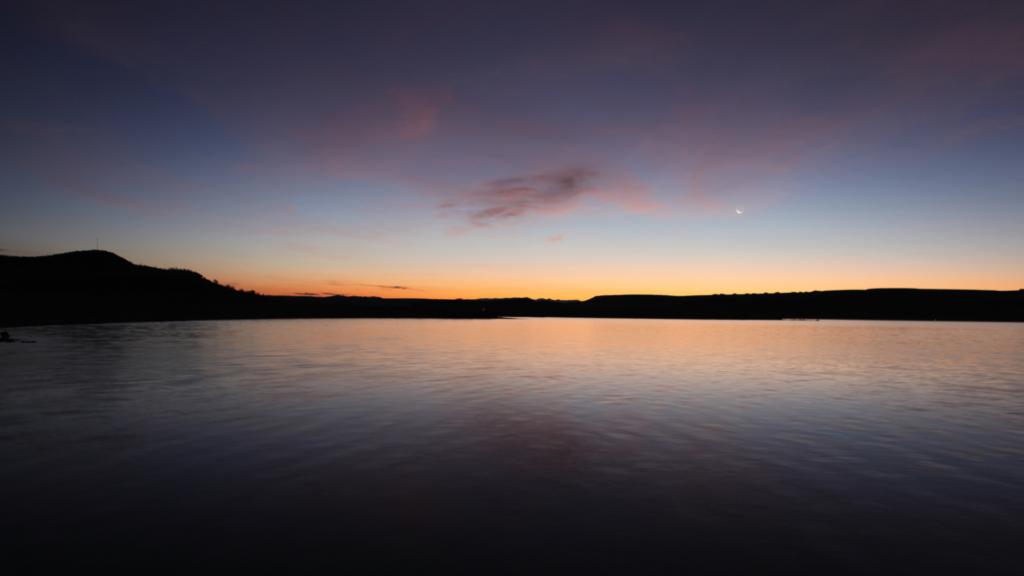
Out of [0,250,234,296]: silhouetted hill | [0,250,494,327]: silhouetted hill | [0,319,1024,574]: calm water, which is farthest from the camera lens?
[0,250,234,296]: silhouetted hill

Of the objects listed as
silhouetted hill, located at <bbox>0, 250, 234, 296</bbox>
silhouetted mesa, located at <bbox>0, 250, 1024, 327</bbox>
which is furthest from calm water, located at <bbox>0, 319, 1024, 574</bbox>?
silhouetted hill, located at <bbox>0, 250, 234, 296</bbox>

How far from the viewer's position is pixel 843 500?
26.5 ft

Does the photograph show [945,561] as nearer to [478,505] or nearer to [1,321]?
[478,505]

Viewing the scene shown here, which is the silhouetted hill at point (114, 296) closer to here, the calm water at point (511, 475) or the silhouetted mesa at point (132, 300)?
the silhouetted mesa at point (132, 300)

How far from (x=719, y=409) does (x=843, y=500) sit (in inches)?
302

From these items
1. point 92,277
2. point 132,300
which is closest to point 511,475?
point 132,300

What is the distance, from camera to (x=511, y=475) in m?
9.23

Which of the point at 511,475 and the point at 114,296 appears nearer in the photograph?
the point at 511,475

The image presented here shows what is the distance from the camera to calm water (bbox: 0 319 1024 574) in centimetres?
629

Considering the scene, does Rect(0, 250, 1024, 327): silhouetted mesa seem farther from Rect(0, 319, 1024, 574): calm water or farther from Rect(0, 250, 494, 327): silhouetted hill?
Rect(0, 319, 1024, 574): calm water

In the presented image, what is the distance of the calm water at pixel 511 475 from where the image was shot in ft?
20.6

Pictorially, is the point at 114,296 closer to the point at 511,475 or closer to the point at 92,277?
the point at 92,277

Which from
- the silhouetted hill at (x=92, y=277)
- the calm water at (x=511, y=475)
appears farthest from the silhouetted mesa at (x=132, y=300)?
the calm water at (x=511, y=475)

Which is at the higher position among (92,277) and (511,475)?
(92,277)
